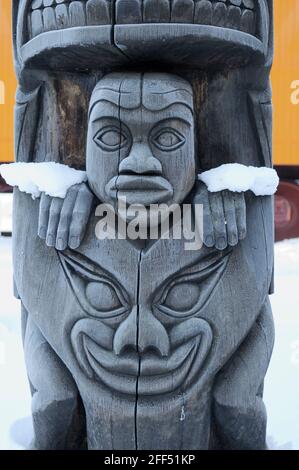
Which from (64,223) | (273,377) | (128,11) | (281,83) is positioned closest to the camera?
(128,11)

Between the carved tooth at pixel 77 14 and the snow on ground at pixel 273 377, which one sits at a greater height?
the carved tooth at pixel 77 14

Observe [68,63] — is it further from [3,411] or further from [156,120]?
[3,411]

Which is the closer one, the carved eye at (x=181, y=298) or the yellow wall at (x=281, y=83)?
the carved eye at (x=181, y=298)

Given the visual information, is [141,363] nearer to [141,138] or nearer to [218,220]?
[218,220]

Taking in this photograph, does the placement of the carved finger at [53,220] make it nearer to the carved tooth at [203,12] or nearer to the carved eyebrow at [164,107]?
the carved eyebrow at [164,107]

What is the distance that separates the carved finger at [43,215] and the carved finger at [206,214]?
13.6 inches

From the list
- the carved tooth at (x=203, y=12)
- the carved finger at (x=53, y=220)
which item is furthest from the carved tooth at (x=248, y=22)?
the carved finger at (x=53, y=220)

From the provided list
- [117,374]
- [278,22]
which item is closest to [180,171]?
[117,374]

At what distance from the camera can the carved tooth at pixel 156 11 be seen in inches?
48.4

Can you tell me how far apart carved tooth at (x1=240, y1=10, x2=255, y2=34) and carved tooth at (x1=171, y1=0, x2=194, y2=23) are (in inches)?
5.8

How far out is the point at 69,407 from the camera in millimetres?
1392

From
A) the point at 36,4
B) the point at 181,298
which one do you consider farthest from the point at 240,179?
the point at 36,4

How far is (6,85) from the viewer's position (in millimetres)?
4477

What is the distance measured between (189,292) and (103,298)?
20 cm
